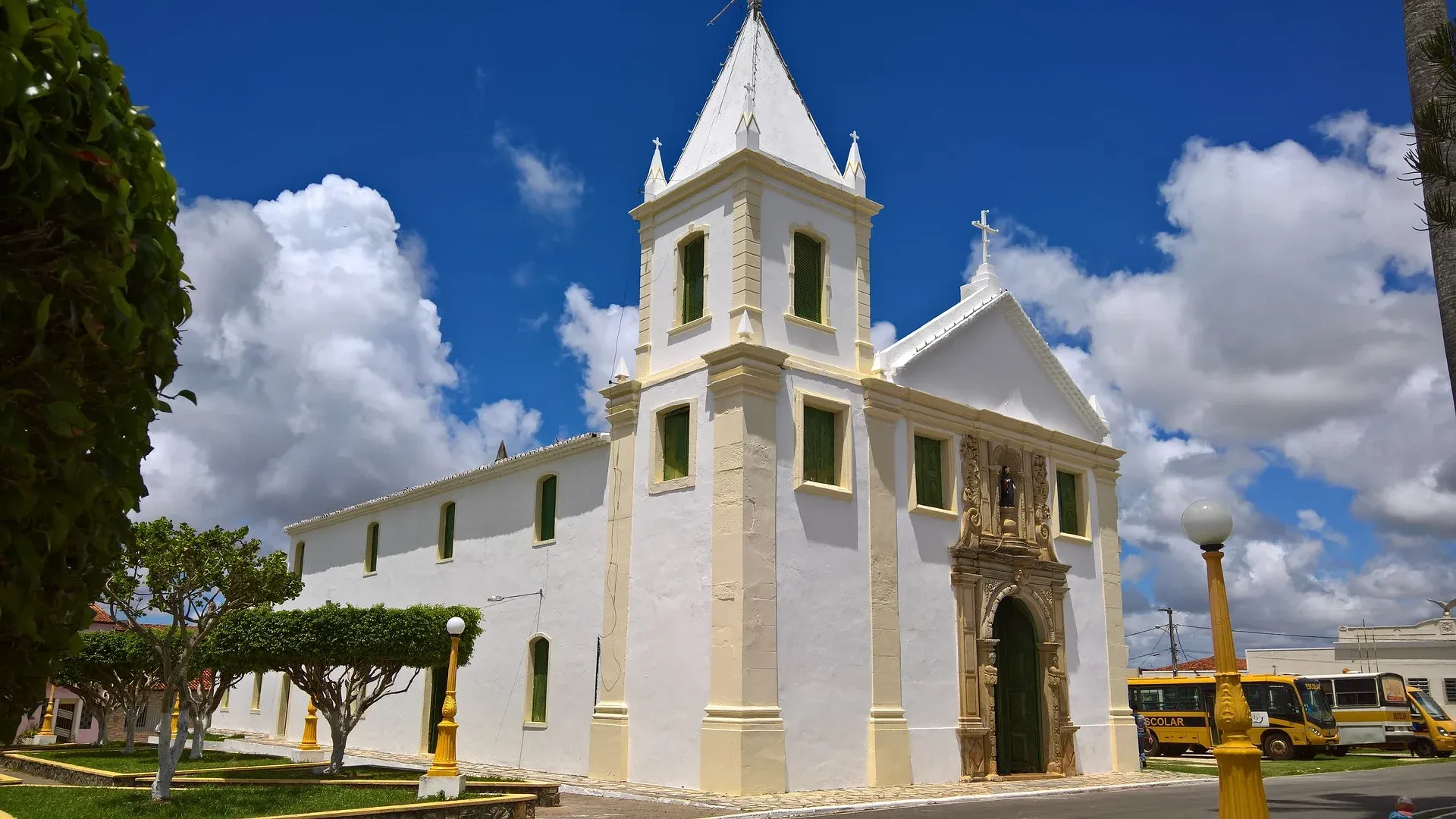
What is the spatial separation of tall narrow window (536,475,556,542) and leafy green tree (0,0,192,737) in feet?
63.1

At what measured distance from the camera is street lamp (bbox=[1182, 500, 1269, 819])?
8.28 meters

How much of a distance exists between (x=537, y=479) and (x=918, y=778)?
10.1m

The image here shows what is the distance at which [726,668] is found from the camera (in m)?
17.1

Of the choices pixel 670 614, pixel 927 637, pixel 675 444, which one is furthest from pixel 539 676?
pixel 927 637

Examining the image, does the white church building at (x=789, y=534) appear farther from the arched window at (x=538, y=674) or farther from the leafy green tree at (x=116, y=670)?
the leafy green tree at (x=116, y=670)

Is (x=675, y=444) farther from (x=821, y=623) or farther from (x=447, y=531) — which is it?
(x=447, y=531)

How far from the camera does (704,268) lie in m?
20.1

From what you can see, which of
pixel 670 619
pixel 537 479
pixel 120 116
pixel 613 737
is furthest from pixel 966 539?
pixel 120 116

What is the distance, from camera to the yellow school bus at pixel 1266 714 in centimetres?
3023

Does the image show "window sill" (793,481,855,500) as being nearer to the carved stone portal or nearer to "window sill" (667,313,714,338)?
the carved stone portal

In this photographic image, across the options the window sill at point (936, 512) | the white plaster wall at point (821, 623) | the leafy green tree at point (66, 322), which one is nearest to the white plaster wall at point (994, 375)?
the window sill at point (936, 512)

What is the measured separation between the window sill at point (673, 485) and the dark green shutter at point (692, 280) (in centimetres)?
309

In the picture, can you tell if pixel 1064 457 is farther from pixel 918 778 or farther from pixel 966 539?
pixel 918 778

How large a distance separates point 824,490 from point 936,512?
2941 mm
